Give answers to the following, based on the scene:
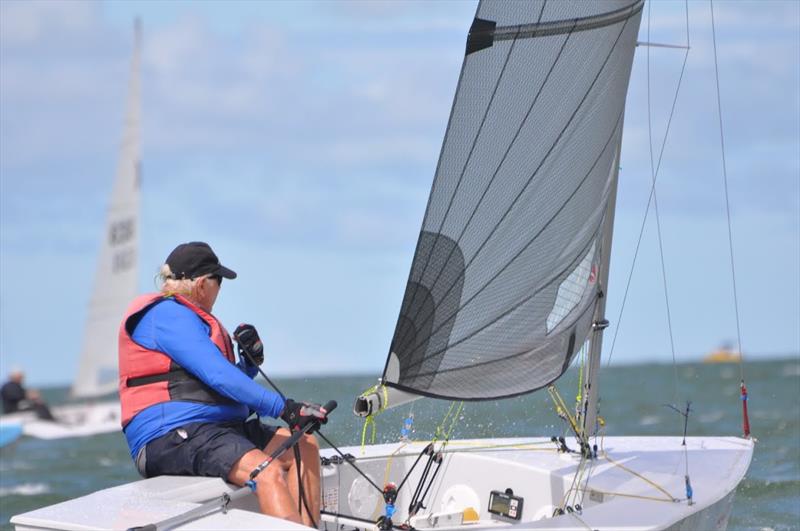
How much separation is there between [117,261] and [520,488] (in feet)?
47.9

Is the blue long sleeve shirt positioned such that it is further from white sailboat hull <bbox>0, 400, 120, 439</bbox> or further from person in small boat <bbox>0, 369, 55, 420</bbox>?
person in small boat <bbox>0, 369, 55, 420</bbox>

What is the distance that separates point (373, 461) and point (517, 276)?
993 millimetres

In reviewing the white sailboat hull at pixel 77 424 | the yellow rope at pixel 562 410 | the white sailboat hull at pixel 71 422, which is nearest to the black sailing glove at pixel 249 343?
the yellow rope at pixel 562 410

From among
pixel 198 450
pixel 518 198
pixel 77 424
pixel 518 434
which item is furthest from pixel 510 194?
pixel 77 424

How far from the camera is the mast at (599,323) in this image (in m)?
4.74

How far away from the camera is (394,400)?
170 inches

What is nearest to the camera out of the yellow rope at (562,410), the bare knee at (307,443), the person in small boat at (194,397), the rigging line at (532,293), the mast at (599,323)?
the person in small boat at (194,397)

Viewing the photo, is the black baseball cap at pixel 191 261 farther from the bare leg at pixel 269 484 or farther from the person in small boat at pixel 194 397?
the bare leg at pixel 269 484

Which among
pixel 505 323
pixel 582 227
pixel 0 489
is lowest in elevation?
pixel 0 489

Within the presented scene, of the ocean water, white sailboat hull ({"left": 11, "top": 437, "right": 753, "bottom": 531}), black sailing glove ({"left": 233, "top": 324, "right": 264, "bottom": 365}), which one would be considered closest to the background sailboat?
the ocean water

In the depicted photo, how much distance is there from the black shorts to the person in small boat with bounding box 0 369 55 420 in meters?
13.4

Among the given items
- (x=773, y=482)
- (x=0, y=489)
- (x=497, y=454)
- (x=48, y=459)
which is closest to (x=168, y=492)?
(x=497, y=454)

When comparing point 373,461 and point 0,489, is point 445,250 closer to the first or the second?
point 373,461

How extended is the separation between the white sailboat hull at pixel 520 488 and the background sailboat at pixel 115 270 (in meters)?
13.7
